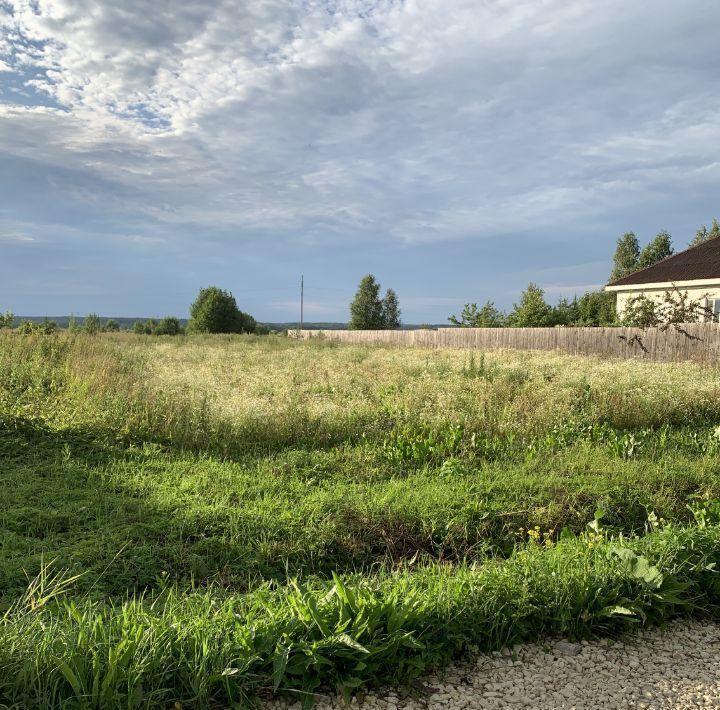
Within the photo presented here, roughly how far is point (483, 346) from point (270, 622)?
2482 centimetres

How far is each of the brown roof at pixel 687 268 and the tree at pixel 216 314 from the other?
Answer: 123 ft

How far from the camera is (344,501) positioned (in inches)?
200

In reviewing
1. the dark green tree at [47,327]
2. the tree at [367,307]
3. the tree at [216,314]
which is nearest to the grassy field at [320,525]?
the dark green tree at [47,327]

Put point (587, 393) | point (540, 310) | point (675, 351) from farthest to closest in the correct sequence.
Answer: point (540, 310) < point (675, 351) < point (587, 393)

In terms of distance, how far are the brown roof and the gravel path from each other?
21.3 metres

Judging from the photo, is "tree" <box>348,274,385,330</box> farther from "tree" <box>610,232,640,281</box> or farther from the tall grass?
the tall grass

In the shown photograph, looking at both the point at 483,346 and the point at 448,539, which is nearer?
the point at 448,539

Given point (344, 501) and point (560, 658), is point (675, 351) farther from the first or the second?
point (560, 658)

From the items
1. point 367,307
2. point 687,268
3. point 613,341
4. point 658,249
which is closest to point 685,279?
point 687,268

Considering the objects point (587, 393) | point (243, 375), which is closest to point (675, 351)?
point (587, 393)

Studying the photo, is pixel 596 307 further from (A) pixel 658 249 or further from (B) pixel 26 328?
(B) pixel 26 328

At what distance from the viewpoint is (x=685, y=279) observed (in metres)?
22.0

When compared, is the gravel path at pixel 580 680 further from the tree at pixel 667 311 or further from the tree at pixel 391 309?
the tree at pixel 391 309

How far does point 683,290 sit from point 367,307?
138 feet
